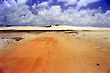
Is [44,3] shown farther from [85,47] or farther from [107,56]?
[107,56]

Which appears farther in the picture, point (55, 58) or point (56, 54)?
point (56, 54)

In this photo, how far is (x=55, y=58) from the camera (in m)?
3.55

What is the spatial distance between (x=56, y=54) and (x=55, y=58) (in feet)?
0.50

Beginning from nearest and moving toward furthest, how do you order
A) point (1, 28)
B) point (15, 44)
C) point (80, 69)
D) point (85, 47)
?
point (80, 69)
point (85, 47)
point (15, 44)
point (1, 28)

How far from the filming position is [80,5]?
159 inches

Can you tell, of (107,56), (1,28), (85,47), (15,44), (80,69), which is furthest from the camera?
(1,28)

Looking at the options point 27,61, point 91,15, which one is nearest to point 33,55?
point 27,61

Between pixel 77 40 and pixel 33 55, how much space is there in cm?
107

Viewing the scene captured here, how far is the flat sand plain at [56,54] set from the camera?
131 inches

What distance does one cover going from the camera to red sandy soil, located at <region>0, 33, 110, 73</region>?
331cm

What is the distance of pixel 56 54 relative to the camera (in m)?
3.70

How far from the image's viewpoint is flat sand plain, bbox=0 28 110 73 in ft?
10.9

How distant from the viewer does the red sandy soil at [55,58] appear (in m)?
3.31

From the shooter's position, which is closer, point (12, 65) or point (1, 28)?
point (12, 65)
